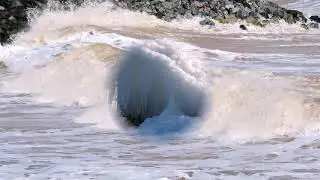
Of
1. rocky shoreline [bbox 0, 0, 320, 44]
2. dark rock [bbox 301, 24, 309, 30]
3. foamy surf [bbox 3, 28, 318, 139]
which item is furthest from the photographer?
dark rock [bbox 301, 24, 309, 30]

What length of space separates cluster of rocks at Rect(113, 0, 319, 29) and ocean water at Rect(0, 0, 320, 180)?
20.1m

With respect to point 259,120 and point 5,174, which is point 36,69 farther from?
point 5,174

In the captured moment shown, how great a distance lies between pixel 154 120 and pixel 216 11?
29730 mm

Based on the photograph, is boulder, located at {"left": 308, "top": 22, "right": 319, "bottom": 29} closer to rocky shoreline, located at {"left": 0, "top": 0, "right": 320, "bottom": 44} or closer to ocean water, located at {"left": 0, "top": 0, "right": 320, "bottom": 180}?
rocky shoreline, located at {"left": 0, "top": 0, "right": 320, "bottom": 44}

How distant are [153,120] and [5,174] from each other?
341 centimetres

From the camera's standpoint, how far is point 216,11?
39.7 metres

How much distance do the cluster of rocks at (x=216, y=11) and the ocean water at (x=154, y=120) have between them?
20.1 meters

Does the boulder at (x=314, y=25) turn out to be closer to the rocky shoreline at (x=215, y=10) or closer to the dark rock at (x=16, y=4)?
the rocky shoreline at (x=215, y=10)

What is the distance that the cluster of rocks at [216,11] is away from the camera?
37.6m

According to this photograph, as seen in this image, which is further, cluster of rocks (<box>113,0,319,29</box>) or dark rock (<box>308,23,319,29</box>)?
dark rock (<box>308,23,319,29</box>)

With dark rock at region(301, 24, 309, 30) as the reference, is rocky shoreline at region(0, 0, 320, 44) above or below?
above

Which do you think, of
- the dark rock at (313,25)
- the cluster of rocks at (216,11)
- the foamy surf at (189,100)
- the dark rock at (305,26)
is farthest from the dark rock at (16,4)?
the foamy surf at (189,100)

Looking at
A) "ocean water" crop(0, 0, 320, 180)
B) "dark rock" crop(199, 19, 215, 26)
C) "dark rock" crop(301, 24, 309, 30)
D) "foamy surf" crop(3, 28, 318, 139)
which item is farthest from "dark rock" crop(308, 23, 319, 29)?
"foamy surf" crop(3, 28, 318, 139)

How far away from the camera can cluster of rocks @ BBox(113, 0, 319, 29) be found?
3756 cm
